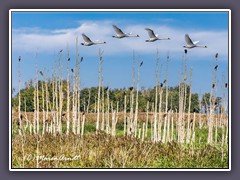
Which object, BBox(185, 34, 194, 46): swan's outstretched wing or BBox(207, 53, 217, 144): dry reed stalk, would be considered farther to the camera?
BBox(207, 53, 217, 144): dry reed stalk

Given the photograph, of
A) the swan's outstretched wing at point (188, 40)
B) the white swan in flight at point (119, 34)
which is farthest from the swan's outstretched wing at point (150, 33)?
the swan's outstretched wing at point (188, 40)

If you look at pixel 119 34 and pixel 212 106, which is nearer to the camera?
pixel 119 34

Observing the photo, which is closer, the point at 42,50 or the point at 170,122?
the point at 42,50

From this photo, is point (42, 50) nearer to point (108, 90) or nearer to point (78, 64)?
point (78, 64)

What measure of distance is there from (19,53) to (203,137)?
1875 millimetres

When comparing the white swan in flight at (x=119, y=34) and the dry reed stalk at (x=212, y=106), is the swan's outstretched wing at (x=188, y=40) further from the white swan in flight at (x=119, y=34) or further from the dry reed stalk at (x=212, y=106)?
the white swan in flight at (x=119, y=34)

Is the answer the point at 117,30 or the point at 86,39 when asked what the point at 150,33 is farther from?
the point at 86,39

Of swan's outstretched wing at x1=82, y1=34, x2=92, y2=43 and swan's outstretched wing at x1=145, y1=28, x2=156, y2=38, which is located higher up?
swan's outstretched wing at x1=145, y1=28, x2=156, y2=38

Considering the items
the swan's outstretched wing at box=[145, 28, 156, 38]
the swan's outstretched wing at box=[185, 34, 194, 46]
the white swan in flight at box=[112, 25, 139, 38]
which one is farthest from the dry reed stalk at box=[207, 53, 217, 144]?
the white swan in flight at box=[112, 25, 139, 38]

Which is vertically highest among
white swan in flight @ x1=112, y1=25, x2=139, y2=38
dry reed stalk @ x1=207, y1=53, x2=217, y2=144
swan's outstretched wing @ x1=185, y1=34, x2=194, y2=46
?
white swan in flight @ x1=112, y1=25, x2=139, y2=38

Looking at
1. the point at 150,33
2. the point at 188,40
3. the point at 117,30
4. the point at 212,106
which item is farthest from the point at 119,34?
the point at 212,106

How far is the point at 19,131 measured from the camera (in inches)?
222

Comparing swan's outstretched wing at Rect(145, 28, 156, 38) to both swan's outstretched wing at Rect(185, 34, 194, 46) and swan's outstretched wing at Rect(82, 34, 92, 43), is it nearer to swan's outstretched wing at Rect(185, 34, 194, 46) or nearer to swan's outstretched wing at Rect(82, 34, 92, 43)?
swan's outstretched wing at Rect(185, 34, 194, 46)
